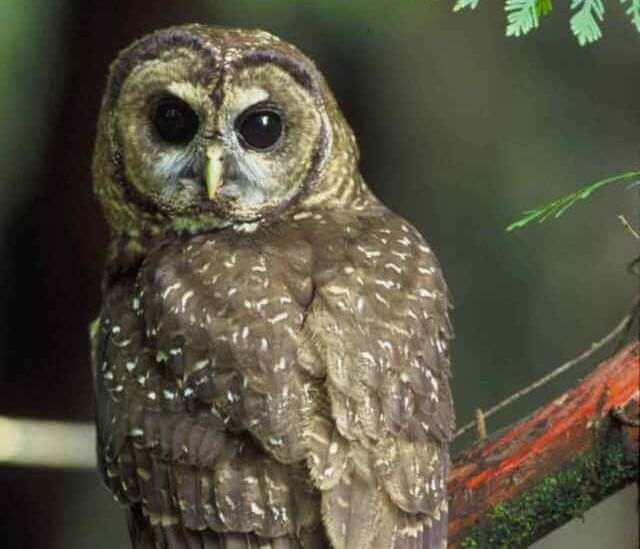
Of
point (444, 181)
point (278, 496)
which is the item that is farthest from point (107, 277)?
point (444, 181)

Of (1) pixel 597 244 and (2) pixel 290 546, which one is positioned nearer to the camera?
(2) pixel 290 546

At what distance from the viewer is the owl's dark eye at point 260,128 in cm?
246

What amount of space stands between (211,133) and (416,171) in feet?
3.51

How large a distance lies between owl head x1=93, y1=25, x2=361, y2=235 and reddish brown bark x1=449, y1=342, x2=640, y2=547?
560mm

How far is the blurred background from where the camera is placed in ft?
9.81

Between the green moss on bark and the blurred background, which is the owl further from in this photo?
the blurred background

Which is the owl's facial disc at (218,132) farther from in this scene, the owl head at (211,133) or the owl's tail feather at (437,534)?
the owl's tail feather at (437,534)

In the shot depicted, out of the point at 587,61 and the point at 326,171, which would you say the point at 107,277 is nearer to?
the point at 326,171

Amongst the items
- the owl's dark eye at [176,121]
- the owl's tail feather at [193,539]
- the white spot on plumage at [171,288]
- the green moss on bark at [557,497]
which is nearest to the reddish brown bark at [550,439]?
the green moss on bark at [557,497]

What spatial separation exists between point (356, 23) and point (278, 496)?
1.22m

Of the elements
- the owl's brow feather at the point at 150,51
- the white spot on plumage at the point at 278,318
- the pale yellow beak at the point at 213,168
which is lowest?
the white spot on plumage at the point at 278,318

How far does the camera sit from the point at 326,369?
84.8 inches

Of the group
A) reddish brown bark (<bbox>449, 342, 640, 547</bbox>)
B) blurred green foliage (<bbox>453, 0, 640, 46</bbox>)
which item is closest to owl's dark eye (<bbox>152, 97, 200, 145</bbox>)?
blurred green foliage (<bbox>453, 0, 640, 46</bbox>)

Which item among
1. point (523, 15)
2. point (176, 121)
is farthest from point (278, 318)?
point (523, 15)
